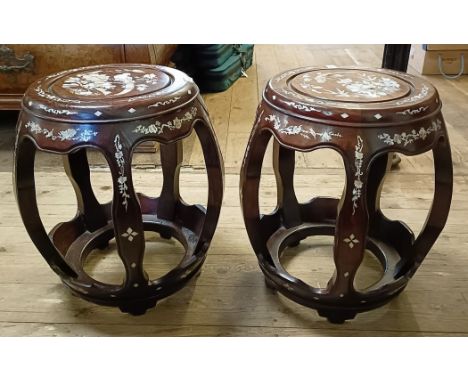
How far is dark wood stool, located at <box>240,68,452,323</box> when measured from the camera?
81 cm

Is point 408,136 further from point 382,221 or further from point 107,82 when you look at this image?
point 107,82

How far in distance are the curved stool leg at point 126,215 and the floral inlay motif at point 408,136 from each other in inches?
17.3

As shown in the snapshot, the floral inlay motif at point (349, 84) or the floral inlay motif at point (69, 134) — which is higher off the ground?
the floral inlay motif at point (349, 84)

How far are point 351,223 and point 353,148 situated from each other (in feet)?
0.44

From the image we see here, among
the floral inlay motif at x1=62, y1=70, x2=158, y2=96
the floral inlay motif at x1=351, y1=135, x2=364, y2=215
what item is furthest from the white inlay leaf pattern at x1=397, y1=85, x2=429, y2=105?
the floral inlay motif at x1=62, y1=70, x2=158, y2=96

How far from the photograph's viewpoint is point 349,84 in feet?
3.07

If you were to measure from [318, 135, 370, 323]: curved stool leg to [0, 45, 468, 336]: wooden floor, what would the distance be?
15 centimetres

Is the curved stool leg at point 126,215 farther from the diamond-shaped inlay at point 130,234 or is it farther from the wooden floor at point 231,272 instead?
the wooden floor at point 231,272

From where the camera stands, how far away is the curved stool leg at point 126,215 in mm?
842

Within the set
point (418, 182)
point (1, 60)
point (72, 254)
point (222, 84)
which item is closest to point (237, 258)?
point (72, 254)

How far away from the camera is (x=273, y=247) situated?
117 cm

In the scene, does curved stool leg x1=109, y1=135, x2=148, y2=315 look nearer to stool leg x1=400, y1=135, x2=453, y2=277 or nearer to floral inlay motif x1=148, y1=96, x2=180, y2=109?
floral inlay motif x1=148, y1=96, x2=180, y2=109

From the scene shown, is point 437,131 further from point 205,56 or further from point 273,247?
point 205,56

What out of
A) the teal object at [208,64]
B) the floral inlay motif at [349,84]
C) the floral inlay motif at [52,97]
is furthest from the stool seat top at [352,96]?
the teal object at [208,64]
